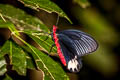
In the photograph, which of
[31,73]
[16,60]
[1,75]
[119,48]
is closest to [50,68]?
[16,60]

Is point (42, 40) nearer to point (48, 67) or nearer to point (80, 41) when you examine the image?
point (48, 67)

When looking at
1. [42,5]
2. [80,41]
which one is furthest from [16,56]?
[80,41]

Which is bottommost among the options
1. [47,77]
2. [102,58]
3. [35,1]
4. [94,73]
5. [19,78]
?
[94,73]

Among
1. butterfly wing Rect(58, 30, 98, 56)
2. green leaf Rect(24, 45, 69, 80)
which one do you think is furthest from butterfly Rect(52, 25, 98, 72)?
green leaf Rect(24, 45, 69, 80)

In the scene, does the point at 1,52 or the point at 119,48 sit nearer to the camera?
the point at 1,52

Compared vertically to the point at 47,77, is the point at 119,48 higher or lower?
lower

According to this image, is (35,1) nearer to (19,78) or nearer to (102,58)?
(19,78)

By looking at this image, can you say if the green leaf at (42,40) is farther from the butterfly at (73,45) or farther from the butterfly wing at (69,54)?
the butterfly wing at (69,54)
